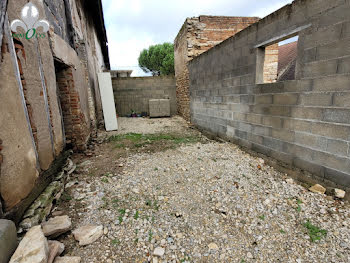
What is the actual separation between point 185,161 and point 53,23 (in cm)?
334

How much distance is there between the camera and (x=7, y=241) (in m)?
1.08

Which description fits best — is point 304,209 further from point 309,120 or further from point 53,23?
point 53,23

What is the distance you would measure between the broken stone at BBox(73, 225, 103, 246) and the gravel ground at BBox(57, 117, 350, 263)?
0.05 m

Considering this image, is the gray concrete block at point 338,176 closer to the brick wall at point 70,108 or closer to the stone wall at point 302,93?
the stone wall at point 302,93

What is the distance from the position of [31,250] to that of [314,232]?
2.40 m

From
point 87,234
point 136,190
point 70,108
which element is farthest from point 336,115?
point 70,108

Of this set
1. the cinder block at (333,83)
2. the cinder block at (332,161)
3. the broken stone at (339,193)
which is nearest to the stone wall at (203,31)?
the cinder block at (333,83)

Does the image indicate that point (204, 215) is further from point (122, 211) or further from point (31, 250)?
point (31, 250)

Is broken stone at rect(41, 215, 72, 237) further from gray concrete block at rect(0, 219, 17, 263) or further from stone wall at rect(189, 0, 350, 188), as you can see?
stone wall at rect(189, 0, 350, 188)

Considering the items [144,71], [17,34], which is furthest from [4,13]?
[144,71]

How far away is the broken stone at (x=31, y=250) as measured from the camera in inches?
41.0

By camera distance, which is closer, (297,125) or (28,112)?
(28,112)

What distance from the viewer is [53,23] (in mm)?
2756

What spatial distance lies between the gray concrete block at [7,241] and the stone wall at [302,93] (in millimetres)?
3210
